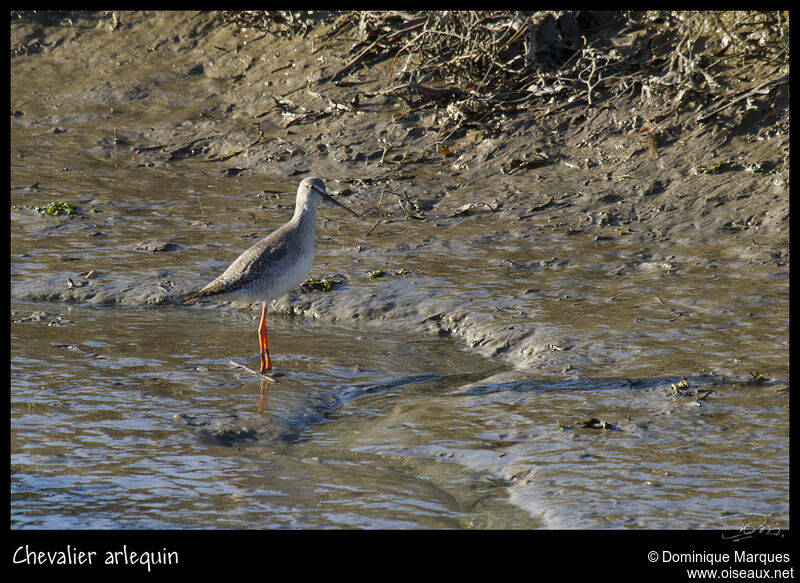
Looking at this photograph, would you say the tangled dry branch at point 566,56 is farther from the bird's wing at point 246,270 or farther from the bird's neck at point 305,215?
the bird's wing at point 246,270

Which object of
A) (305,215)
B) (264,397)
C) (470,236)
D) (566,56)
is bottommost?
(264,397)

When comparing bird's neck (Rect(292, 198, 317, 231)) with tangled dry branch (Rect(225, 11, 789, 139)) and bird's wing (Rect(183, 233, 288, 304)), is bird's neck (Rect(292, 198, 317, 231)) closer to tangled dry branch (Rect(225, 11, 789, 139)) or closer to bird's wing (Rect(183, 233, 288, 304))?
bird's wing (Rect(183, 233, 288, 304))

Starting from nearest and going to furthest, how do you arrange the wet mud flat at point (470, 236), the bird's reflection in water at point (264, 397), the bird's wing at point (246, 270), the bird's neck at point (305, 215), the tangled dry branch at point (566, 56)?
the wet mud flat at point (470, 236)
the bird's reflection in water at point (264, 397)
the bird's wing at point (246, 270)
the bird's neck at point (305, 215)
the tangled dry branch at point (566, 56)

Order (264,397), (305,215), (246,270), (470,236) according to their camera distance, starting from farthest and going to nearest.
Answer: (470,236), (305,215), (246,270), (264,397)

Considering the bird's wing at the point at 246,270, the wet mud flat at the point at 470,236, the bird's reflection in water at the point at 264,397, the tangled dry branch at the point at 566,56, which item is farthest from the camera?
the tangled dry branch at the point at 566,56

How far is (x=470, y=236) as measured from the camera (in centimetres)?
844

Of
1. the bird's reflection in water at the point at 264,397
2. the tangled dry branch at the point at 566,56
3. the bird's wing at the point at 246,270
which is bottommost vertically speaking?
the bird's reflection in water at the point at 264,397

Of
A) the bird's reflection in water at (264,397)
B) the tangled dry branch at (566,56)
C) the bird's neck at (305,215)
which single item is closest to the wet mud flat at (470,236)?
the tangled dry branch at (566,56)

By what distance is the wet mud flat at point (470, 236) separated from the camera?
5.12 meters

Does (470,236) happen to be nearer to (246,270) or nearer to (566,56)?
(246,270)

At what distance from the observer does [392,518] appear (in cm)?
419

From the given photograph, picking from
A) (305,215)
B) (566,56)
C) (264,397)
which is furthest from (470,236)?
(264,397)

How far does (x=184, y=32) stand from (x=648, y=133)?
7.51 meters
